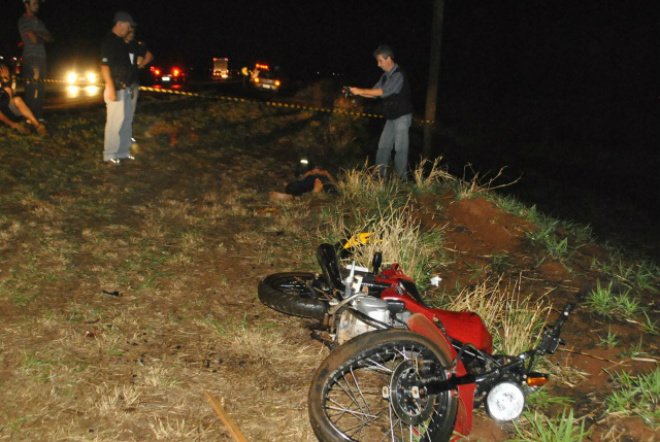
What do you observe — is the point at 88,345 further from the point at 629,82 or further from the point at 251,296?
the point at 629,82

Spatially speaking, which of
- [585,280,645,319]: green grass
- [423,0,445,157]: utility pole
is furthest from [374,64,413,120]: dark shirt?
[585,280,645,319]: green grass

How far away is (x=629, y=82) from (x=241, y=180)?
17.1 meters

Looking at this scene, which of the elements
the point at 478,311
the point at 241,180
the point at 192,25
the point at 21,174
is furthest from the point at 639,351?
the point at 192,25

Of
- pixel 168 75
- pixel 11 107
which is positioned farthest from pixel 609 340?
pixel 168 75

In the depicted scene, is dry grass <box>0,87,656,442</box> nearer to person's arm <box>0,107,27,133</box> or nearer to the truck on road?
person's arm <box>0,107,27,133</box>

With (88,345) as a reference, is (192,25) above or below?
above

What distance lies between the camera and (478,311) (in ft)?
14.3

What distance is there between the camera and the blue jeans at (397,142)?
26.6 feet

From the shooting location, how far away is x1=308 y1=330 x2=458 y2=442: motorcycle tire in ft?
9.49

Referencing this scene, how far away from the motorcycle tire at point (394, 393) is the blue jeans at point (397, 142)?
5.10 meters

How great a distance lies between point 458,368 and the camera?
3217 millimetres

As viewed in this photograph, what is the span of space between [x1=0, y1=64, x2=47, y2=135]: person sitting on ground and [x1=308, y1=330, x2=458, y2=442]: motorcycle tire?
866 cm

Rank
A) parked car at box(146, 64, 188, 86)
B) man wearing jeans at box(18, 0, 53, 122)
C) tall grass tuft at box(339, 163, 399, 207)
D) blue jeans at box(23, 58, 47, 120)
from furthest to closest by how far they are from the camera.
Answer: parked car at box(146, 64, 188, 86)
blue jeans at box(23, 58, 47, 120)
man wearing jeans at box(18, 0, 53, 122)
tall grass tuft at box(339, 163, 399, 207)

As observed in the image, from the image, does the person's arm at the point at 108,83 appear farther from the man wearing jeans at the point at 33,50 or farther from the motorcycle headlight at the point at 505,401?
the motorcycle headlight at the point at 505,401
